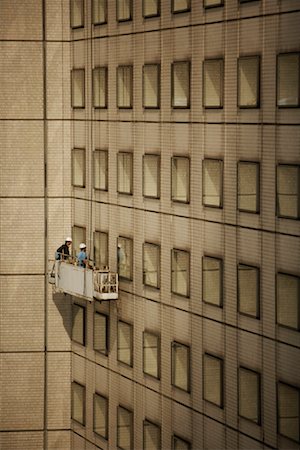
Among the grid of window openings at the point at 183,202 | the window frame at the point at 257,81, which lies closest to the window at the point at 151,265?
the grid of window openings at the point at 183,202

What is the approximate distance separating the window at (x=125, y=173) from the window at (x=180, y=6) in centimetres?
570

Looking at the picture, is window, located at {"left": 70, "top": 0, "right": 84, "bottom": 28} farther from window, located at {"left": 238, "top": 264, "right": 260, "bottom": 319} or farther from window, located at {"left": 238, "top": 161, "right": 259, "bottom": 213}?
window, located at {"left": 238, "top": 264, "right": 260, "bottom": 319}

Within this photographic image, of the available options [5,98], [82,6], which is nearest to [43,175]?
[5,98]

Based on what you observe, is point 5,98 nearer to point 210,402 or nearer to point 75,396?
point 75,396

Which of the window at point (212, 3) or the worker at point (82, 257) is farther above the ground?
the window at point (212, 3)

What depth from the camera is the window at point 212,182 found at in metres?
42.7

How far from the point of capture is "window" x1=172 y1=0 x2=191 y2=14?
4403 centimetres

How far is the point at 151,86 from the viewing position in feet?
152

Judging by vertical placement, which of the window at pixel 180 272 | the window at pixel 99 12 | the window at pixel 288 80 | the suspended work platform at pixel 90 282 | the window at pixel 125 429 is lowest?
the window at pixel 125 429

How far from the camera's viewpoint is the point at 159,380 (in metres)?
47.1

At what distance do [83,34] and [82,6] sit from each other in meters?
1.01

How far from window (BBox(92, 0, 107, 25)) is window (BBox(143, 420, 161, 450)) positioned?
46.3ft

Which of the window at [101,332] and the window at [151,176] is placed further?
the window at [101,332]

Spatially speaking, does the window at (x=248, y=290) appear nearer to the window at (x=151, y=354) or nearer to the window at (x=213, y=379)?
the window at (x=213, y=379)
